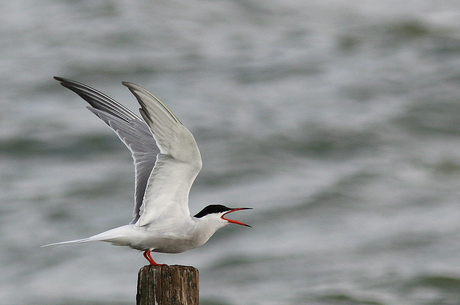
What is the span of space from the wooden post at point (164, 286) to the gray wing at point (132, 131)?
0.89 metres

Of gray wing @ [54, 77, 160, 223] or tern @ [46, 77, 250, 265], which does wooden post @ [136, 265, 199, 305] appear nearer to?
tern @ [46, 77, 250, 265]

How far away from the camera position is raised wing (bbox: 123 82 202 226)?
3891mm

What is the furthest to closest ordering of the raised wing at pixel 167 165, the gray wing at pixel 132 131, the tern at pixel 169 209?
1. the gray wing at pixel 132 131
2. the tern at pixel 169 209
3. the raised wing at pixel 167 165

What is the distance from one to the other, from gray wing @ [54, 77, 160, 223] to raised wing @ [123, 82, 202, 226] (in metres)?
0.25

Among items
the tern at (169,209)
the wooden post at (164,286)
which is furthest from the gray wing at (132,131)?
the wooden post at (164,286)

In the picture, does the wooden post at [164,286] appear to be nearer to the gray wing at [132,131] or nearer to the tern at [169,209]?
the tern at [169,209]

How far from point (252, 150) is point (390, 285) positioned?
781cm

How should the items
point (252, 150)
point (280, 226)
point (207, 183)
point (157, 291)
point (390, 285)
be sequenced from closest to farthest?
point (157, 291), point (390, 285), point (280, 226), point (207, 183), point (252, 150)

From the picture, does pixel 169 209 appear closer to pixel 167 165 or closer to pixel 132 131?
pixel 167 165

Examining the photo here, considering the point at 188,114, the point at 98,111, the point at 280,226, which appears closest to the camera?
the point at 98,111

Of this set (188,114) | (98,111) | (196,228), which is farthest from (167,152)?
(188,114)

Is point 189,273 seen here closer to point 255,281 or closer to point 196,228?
point 196,228

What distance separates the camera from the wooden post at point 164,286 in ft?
12.2

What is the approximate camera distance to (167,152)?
4145 mm
